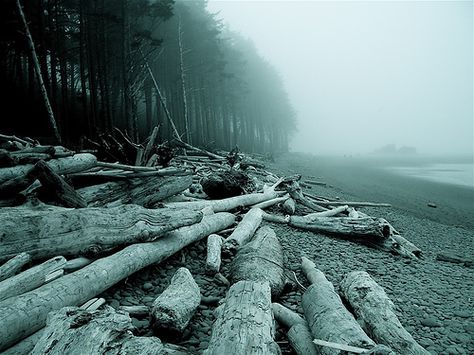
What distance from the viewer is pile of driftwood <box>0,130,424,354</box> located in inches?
70.2

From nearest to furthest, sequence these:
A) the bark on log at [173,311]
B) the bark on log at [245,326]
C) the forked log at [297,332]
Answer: the bark on log at [245,326]
the forked log at [297,332]
the bark on log at [173,311]

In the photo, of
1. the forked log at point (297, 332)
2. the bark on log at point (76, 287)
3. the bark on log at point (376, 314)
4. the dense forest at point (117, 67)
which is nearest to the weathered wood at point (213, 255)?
the bark on log at point (76, 287)

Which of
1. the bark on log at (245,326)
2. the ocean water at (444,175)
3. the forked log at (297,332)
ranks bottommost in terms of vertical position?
the ocean water at (444,175)

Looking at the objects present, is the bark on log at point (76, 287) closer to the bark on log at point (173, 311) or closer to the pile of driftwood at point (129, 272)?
the pile of driftwood at point (129, 272)

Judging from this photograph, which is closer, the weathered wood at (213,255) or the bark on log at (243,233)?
the weathered wood at (213,255)

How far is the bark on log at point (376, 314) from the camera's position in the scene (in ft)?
7.19

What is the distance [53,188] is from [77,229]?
1.31m

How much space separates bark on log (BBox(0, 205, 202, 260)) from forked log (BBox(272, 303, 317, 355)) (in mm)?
1620

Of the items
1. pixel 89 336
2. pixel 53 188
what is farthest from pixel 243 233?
pixel 89 336

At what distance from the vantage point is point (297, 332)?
2334 mm

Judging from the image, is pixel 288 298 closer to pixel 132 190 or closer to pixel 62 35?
pixel 132 190

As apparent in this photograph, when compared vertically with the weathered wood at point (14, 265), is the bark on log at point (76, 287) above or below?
below

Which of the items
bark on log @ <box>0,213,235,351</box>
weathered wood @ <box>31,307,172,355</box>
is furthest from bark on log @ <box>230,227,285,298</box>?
weathered wood @ <box>31,307,172,355</box>

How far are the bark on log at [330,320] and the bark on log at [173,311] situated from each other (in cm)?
107
